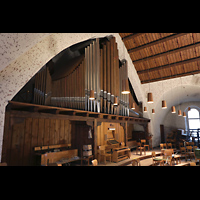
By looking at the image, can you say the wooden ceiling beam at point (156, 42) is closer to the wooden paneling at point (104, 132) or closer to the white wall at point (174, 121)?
the wooden paneling at point (104, 132)

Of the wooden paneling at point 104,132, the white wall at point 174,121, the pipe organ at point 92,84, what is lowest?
the wooden paneling at point 104,132

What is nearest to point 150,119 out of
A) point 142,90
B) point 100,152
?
point 142,90

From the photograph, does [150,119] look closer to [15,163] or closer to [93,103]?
[93,103]

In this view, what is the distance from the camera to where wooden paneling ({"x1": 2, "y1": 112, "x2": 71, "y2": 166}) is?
570cm

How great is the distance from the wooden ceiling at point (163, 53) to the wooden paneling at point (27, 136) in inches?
330

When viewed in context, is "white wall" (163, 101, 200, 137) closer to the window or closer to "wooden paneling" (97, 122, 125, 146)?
the window

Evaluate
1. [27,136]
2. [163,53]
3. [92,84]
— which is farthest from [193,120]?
[27,136]

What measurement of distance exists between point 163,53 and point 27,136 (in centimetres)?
1081

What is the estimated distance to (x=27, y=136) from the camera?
6.48m

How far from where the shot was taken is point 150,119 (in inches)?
567

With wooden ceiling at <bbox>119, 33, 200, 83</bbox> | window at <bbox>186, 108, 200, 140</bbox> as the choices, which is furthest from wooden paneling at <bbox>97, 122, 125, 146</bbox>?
window at <bbox>186, 108, 200, 140</bbox>

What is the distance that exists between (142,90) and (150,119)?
274cm

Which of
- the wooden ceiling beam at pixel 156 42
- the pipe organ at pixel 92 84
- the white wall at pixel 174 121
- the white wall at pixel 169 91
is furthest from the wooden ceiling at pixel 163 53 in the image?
the white wall at pixel 174 121

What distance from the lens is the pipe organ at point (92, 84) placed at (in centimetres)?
599
